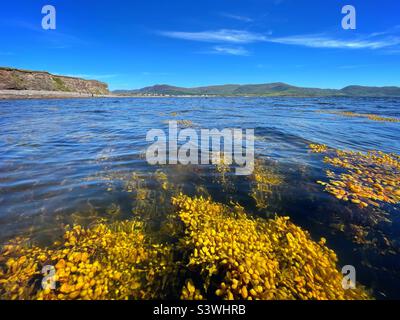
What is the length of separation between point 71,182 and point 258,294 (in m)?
9.12

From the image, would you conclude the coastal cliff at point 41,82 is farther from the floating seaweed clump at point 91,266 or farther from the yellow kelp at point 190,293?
the yellow kelp at point 190,293

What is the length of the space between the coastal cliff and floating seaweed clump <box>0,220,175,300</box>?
349 ft

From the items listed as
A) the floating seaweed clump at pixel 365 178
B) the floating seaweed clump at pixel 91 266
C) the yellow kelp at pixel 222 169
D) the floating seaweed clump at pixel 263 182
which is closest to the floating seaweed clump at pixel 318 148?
the floating seaweed clump at pixel 365 178

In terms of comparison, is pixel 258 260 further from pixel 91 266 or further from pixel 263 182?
pixel 263 182

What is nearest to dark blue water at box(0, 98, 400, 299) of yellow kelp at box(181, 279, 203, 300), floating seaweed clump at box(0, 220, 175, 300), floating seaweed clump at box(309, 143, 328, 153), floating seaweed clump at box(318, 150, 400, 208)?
floating seaweed clump at box(318, 150, 400, 208)

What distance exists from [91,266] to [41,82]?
13224 centimetres

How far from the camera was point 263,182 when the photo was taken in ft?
32.6

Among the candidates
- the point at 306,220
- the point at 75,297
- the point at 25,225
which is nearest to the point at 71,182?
the point at 25,225

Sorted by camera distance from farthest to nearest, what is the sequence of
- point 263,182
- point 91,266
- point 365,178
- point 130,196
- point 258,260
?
point 365,178, point 263,182, point 130,196, point 258,260, point 91,266

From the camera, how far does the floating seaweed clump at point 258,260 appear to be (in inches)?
186

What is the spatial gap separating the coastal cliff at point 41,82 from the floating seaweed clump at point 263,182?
107312 millimetres

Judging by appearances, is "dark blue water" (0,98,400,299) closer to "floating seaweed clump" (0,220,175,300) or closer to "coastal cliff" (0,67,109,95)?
"floating seaweed clump" (0,220,175,300)

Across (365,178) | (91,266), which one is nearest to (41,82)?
(91,266)
